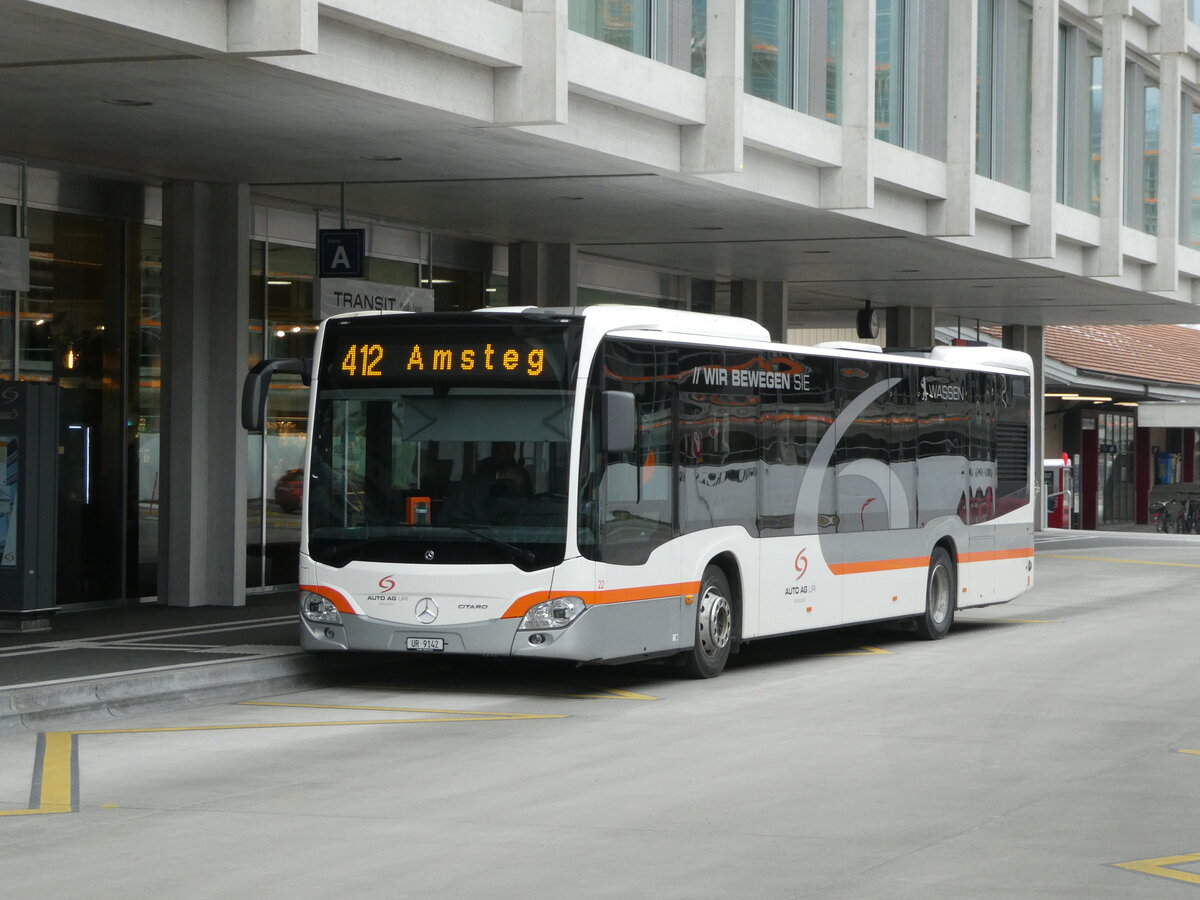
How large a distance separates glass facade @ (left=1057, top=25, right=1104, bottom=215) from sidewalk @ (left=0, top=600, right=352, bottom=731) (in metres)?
17.7

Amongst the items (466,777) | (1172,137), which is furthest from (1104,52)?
(466,777)

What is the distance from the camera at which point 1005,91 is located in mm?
28344

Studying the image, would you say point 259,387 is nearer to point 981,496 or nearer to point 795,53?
point 981,496

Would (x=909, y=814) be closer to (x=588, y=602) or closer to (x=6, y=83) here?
(x=588, y=602)

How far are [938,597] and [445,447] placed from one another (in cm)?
726

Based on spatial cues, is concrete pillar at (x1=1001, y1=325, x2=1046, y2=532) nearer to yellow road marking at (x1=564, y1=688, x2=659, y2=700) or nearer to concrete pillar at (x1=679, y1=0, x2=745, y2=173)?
concrete pillar at (x1=679, y1=0, x2=745, y2=173)

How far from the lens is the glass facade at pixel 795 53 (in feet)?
69.2

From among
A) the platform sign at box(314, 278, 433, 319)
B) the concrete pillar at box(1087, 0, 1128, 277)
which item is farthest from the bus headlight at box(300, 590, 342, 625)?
the concrete pillar at box(1087, 0, 1128, 277)

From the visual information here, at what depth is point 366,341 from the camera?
13898 millimetres

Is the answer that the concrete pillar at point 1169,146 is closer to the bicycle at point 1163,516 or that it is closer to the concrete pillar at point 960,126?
the concrete pillar at point 960,126

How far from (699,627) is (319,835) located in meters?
6.60

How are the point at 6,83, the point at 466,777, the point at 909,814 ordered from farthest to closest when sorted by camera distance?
the point at 6,83 < the point at 466,777 < the point at 909,814

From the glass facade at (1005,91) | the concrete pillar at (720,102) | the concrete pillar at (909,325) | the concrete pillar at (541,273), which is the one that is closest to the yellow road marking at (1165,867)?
the concrete pillar at (720,102)

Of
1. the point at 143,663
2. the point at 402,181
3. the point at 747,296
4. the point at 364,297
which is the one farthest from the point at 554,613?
the point at 747,296
